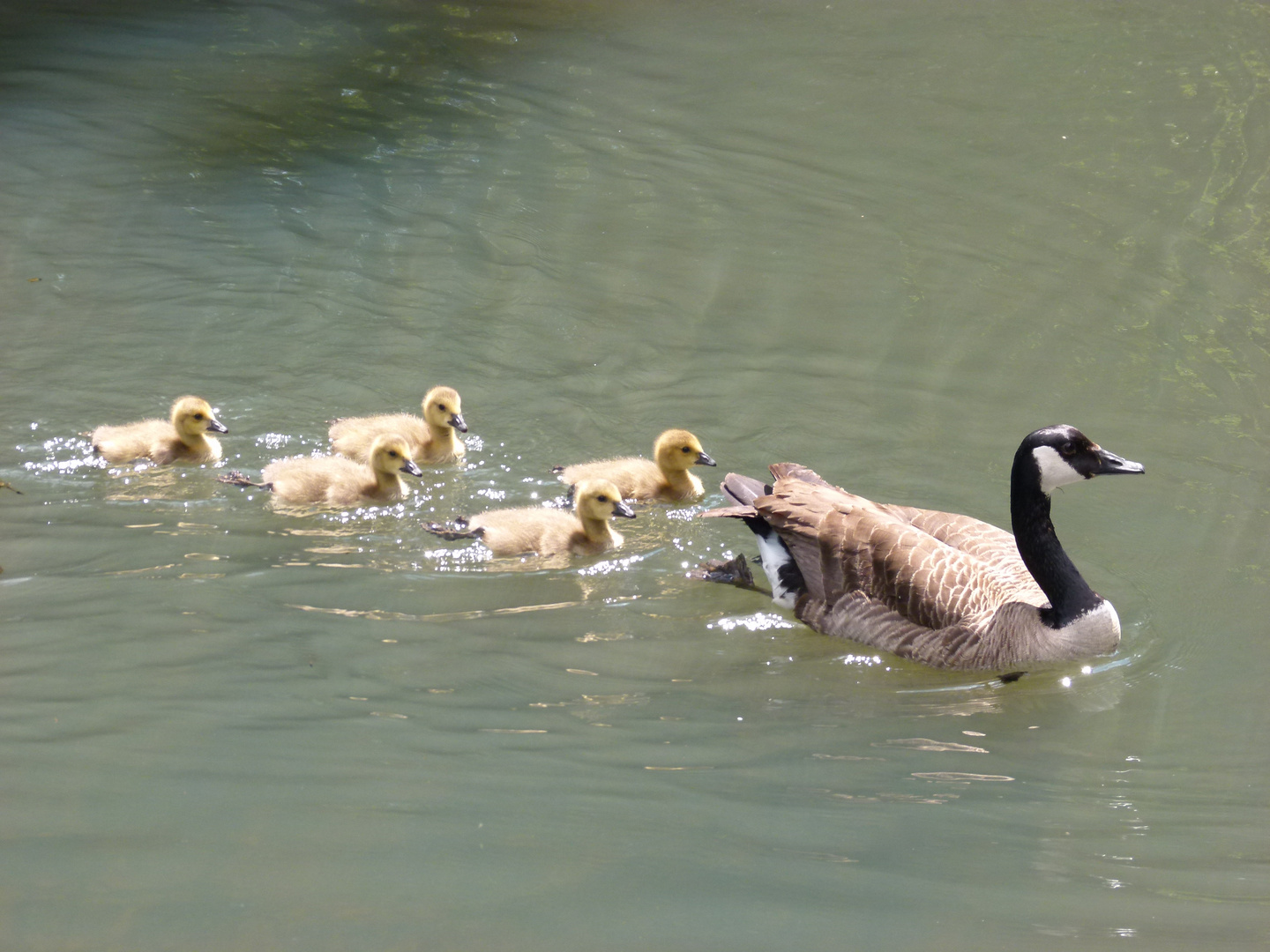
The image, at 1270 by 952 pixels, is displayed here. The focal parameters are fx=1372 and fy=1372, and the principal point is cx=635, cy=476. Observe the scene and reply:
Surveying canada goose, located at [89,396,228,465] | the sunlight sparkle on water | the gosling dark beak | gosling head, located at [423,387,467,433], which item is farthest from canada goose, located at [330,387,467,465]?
the gosling dark beak

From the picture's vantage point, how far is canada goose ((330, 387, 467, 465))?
638 centimetres

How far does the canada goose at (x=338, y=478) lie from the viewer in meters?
5.95

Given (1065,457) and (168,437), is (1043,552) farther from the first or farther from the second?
(168,437)

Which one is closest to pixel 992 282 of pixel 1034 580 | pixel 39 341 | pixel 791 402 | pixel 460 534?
pixel 791 402

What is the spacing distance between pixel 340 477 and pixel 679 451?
150 centimetres

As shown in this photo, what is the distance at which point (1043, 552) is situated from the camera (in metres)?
4.93

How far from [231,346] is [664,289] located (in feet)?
8.05

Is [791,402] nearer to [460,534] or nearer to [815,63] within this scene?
[460,534]

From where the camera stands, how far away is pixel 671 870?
336 centimetres

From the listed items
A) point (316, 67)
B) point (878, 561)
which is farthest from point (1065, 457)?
point (316, 67)

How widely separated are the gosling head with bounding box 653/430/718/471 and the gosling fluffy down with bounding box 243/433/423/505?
3.56 feet

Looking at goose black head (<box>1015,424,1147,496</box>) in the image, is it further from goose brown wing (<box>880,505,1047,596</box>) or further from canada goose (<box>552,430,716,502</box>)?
canada goose (<box>552,430,716,502</box>)

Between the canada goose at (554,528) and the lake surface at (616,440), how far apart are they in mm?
139

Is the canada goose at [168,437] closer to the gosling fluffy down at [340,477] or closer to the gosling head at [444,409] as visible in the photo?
the gosling fluffy down at [340,477]
